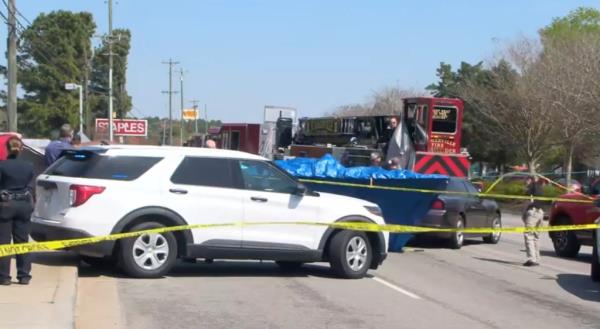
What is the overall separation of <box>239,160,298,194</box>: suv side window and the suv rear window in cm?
126

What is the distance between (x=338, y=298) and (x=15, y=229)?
3990 mm

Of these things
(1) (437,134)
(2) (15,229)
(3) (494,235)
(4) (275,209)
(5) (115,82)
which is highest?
(5) (115,82)

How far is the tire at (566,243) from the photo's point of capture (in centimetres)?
1767

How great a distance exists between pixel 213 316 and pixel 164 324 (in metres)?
0.67

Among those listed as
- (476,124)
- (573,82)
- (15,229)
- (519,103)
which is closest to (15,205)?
(15,229)

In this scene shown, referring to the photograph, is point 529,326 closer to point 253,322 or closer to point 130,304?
point 253,322

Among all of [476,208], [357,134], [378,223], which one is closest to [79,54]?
[357,134]

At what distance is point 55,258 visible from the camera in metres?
12.5

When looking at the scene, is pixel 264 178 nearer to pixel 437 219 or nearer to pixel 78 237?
pixel 78 237

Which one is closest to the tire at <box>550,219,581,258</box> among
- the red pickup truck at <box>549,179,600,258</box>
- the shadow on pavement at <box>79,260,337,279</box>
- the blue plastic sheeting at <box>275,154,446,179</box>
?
the red pickup truck at <box>549,179,600,258</box>

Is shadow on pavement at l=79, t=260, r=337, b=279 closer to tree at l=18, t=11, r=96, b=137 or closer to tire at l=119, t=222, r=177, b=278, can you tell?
tire at l=119, t=222, r=177, b=278

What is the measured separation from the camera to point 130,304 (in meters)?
9.85

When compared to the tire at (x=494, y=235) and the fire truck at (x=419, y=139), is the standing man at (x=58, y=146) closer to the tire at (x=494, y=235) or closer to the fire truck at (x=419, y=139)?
the fire truck at (x=419, y=139)

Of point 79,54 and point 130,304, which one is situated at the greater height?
point 79,54
